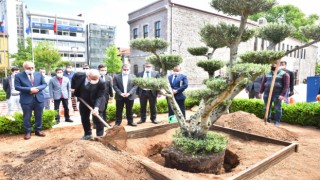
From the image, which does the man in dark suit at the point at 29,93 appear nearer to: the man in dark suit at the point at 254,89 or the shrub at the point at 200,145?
the shrub at the point at 200,145

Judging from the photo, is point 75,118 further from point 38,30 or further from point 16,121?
point 38,30

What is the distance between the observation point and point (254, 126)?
612 centimetres

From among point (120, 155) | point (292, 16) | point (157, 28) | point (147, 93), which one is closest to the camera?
point (120, 155)

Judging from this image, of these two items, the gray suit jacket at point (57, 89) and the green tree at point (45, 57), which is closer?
the gray suit jacket at point (57, 89)

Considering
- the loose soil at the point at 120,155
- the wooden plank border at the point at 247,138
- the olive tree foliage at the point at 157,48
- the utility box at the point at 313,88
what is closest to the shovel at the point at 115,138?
the loose soil at the point at 120,155

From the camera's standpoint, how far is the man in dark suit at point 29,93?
18.4 ft

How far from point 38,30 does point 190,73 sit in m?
42.1

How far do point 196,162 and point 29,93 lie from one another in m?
4.36

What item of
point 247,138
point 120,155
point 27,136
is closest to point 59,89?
point 27,136

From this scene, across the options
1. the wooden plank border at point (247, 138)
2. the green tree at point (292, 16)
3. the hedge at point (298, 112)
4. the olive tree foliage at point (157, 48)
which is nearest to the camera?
the wooden plank border at point (247, 138)

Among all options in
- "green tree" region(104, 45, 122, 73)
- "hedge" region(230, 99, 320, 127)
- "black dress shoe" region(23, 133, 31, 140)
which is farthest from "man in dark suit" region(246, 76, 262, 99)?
"green tree" region(104, 45, 122, 73)

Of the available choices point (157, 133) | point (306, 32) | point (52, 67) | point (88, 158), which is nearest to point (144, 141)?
point (157, 133)

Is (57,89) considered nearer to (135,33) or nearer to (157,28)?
(157,28)

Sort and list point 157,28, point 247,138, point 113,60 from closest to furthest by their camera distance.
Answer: point 247,138, point 157,28, point 113,60
